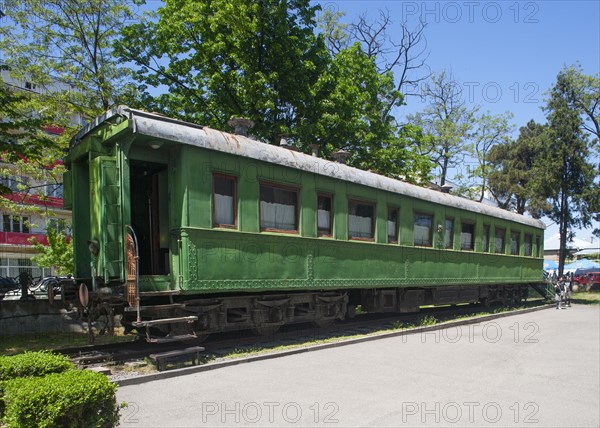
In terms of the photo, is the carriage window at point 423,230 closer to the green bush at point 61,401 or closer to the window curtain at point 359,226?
the window curtain at point 359,226

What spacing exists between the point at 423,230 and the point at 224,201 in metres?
6.99

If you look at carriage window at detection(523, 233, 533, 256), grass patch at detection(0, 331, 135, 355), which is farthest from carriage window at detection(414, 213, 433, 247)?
carriage window at detection(523, 233, 533, 256)

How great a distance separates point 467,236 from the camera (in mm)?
15812

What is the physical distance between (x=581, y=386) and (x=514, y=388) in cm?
110

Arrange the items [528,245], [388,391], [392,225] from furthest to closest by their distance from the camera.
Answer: [528,245] → [392,225] → [388,391]

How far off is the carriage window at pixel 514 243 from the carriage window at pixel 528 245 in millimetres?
812

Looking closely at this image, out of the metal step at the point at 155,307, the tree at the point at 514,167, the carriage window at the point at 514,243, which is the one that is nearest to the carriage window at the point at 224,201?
the metal step at the point at 155,307

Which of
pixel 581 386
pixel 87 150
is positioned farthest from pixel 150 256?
pixel 581 386

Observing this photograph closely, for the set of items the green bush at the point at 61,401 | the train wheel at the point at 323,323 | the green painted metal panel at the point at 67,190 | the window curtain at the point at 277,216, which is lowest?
the train wheel at the point at 323,323

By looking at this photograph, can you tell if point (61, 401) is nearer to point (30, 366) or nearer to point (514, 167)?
point (30, 366)

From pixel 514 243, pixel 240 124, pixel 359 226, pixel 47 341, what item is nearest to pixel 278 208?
pixel 240 124

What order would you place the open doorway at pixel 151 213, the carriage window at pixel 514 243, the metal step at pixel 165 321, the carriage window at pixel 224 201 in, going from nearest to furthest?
the metal step at pixel 165 321 < the carriage window at pixel 224 201 < the open doorway at pixel 151 213 < the carriage window at pixel 514 243

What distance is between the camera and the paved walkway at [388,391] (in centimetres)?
539

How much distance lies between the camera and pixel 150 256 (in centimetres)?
934
